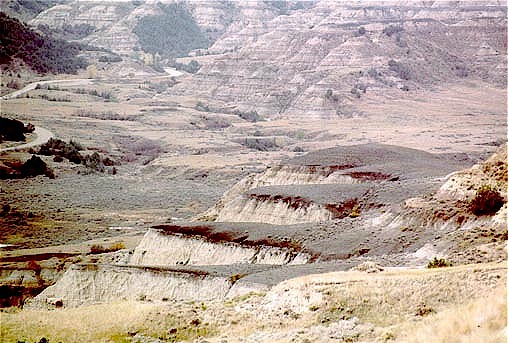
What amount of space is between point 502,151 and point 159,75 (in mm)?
168229

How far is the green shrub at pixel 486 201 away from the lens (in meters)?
31.2

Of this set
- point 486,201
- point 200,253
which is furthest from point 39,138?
point 486,201

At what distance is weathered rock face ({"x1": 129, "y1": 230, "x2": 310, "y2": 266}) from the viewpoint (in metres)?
36.1

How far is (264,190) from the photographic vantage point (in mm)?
49219

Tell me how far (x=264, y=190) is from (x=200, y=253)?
11.1 meters

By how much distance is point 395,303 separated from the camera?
22.4m

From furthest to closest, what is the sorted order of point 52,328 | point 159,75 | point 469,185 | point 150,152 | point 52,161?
point 159,75
point 150,152
point 52,161
point 469,185
point 52,328

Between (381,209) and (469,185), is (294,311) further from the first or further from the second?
(381,209)

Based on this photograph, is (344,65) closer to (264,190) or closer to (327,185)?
(264,190)

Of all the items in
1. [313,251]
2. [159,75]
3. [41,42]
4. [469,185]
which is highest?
[469,185]

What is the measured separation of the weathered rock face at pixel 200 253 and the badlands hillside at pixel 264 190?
0.35ft

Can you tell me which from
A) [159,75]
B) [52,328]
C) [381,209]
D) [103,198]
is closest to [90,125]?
[103,198]

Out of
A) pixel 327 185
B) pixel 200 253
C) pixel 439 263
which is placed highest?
pixel 439 263

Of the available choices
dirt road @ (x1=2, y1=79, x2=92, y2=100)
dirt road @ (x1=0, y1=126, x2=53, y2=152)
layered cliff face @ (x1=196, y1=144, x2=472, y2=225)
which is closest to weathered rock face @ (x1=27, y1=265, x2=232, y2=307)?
layered cliff face @ (x1=196, y1=144, x2=472, y2=225)
